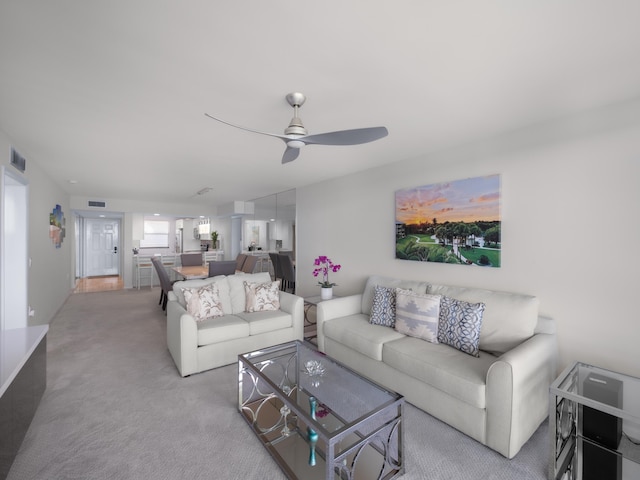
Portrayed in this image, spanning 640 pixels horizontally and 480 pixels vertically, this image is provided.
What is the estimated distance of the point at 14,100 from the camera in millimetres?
2129

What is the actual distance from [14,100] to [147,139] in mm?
946

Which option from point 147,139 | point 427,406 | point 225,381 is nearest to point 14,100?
point 147,139

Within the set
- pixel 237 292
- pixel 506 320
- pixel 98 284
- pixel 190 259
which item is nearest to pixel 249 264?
pixel 190 259

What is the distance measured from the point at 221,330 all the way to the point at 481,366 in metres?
2.31

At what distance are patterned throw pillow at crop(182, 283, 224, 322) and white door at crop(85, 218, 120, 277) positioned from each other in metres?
8.13

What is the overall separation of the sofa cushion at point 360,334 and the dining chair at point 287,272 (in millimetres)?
2398

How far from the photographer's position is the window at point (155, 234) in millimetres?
10102

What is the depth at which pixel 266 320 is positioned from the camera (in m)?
3.23

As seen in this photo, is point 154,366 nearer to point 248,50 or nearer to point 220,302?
point 220,302

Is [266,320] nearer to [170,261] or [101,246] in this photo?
[170,261]

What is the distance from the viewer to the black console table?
4.96 feet

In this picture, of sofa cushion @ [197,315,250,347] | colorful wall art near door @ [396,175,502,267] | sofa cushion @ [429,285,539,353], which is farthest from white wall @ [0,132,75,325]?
sofa cushion @ [429,285,539,353]

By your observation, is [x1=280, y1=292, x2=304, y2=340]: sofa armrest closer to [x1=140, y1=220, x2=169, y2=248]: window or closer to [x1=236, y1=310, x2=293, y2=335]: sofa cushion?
[x1=236, y1=310, x2=293, y2=335]: sofa cushion

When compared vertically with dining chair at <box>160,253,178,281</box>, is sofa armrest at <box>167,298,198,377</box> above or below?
below
